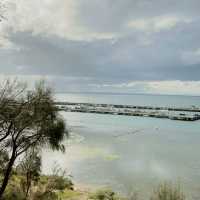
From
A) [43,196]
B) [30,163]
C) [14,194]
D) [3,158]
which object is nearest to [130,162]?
[43,196]

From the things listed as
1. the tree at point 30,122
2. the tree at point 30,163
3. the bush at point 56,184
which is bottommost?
the bush at point 56,184

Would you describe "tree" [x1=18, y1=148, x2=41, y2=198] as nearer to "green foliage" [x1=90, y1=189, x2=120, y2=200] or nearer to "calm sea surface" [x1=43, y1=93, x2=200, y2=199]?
"green foliage" [x1=90, y1=189, x2=120, y2=200]

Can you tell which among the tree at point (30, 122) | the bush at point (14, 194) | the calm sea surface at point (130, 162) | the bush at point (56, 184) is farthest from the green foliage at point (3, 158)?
the calm sea surface at point (130, 162)

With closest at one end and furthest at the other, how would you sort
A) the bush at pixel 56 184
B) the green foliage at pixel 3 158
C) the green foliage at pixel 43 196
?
1. the green foliage at pixel 3 158
2. the green foliage at pixel 43 196
3. the bush at pixel 56 184

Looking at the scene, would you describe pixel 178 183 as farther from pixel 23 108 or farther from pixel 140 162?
pixel 23 108

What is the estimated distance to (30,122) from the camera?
12531 millimetres

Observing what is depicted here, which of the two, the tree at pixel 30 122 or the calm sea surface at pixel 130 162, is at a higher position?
the tree at pixel 30 122

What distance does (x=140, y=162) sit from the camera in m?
29.2

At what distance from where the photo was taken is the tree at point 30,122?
39.7 ft

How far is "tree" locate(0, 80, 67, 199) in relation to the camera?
12.1 meters

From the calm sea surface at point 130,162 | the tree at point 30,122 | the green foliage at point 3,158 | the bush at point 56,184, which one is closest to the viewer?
the tree at point 30,122

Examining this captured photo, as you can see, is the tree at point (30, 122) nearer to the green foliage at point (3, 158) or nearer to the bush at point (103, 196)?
the green foliage at point (3, 158)

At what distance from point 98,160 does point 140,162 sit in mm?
4172

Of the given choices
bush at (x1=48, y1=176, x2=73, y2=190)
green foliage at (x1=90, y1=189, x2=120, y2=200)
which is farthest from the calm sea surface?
bush at (x1=48, y1=176, x2=73, y2=190)
